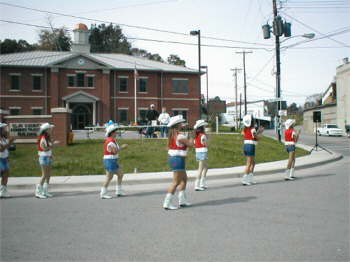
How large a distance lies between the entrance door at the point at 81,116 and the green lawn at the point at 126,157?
24538mm

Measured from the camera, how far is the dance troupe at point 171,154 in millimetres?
8039

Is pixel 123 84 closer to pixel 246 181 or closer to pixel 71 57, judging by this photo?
pixel 71 57

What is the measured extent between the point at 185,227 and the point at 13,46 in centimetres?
6896

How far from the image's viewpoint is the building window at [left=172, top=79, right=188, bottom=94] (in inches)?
1854

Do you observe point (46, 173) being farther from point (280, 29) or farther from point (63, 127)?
point (280, 29)

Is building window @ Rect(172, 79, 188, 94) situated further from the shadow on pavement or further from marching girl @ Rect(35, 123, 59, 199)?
the shadow on pavement

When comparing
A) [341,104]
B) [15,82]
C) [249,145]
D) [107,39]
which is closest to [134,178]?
[249,145]

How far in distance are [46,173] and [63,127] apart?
9160 millimetres

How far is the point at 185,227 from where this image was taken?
21.5ft

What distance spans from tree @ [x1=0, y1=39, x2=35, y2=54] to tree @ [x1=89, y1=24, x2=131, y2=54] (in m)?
12.1

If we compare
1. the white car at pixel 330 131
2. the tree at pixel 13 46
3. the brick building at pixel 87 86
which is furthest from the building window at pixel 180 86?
the tree at pixel 13 46

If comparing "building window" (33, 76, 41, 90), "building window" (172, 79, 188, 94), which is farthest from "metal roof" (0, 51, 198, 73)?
"building window" (33, 76, 41, 90)

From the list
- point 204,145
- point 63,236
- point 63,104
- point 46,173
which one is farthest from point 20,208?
point 63,104

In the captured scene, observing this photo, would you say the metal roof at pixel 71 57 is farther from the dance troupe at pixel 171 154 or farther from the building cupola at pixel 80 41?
the dance troupe at pixel 171 154
